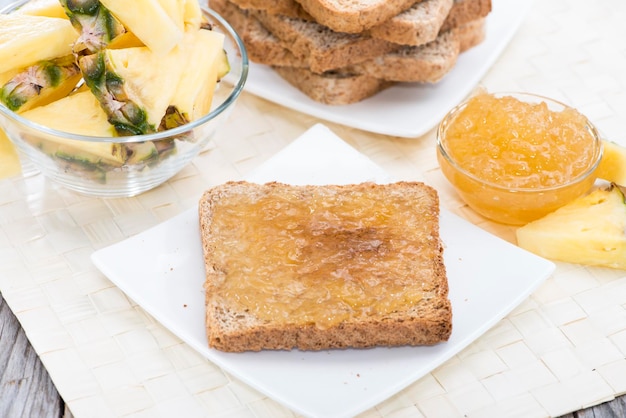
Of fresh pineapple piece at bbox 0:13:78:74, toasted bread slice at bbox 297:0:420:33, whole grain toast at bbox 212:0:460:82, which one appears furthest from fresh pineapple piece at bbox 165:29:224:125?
whole grain toast at bbox 212:0:460:82

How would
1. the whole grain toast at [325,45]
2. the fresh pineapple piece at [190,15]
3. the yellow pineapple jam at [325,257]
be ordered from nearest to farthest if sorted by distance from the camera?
1. the yellow pineapple jam at [325,257]
2. the fresh pineapple piece at [190,15]
3. the whole grain toast at [325,45]

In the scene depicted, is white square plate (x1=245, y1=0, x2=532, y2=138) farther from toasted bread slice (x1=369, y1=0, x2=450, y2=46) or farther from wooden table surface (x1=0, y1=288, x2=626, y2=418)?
wooden table surface (x1=0, y1=288, x2=626, y2=418)

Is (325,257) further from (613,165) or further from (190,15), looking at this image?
(613,165)

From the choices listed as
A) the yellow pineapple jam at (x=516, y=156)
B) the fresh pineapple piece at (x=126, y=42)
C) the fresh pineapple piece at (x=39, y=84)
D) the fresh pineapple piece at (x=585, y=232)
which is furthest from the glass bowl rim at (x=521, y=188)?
the fresh pineapple piece at (x=39, y=84)

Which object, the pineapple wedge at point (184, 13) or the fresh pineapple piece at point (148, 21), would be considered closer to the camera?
the fresh pineapple piece at point (148, 21)

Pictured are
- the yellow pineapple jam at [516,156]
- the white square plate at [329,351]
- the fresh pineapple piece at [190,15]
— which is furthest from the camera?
the yellow pineapple jam at [516,156]

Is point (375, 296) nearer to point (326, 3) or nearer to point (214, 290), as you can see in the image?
point (214, 290)

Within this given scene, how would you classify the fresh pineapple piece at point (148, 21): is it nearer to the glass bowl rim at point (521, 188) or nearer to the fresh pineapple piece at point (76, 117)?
the fresh pineapple piece at point (76, 117)
